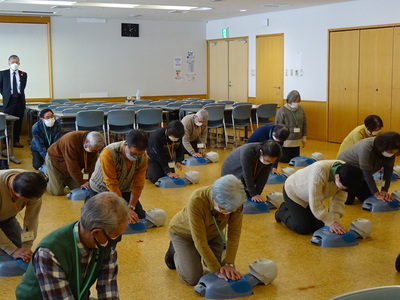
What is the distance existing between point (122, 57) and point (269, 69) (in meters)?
3.76

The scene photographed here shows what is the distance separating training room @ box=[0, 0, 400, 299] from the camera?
4.39 meters

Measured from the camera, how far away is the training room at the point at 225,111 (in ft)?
14.4

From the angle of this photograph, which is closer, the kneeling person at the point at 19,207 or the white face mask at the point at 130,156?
the kneeling person at the point at 19,207

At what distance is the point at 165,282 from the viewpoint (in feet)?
13.6

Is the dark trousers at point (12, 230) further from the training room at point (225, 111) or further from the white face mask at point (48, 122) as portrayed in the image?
the white face mask at point (48, 122)

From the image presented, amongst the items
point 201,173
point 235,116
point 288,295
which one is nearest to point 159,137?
point 201,173

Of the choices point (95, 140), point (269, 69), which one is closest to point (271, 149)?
point (95, 140)

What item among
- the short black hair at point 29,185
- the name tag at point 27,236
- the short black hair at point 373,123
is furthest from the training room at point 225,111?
the short black hair at point 29,185

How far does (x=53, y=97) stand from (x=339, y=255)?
398 inches

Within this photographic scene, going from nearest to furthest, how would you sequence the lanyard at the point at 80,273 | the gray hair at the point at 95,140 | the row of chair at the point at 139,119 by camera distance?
the lanyard at the point at 80,273 < the gray hair at the point at 95,140 < the row of chair at the point at 139,119

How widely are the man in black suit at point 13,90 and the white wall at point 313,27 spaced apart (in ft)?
18.5

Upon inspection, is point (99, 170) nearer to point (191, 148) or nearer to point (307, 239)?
point (307, 239)

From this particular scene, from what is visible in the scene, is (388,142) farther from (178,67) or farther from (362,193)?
(178,67)

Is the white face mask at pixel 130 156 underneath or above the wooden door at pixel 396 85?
underneath
